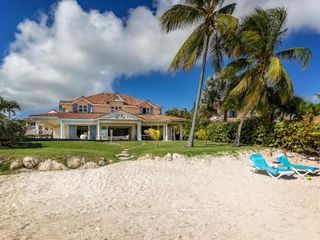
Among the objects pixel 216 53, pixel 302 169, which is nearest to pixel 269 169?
pixel 302 169

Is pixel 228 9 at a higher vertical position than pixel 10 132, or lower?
higher

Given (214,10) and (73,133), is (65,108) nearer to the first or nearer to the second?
(73,133)

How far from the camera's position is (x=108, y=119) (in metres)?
33.8

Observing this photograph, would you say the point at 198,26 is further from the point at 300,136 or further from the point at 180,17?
the point at 300,136

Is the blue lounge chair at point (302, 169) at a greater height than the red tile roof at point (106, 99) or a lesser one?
lesser

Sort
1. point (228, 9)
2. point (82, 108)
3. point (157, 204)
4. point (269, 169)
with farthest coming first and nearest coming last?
point (82, 108) < point (228, 9) < point (269, 169) < point (157, 204)

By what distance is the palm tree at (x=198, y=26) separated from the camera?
58.2ft

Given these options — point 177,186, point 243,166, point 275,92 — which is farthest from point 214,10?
point 177,186

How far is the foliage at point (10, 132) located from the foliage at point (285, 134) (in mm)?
15620

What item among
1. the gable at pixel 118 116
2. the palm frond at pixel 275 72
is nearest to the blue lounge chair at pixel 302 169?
the palm frond at pixel 275 72

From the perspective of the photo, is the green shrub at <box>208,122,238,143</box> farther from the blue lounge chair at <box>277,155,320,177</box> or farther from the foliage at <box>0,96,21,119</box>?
the foliage at <box>0,96,21,119</box>

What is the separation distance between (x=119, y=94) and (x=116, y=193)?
3304 cm

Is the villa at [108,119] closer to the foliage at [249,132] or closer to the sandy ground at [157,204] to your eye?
the foliage at [249,132]

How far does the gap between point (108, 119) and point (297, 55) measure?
70.9ft
